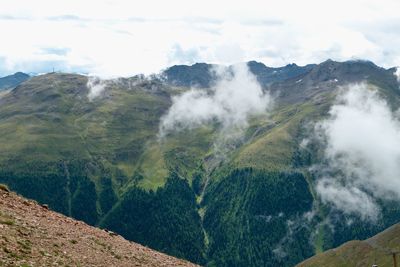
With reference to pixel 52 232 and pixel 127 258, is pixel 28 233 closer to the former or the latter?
pixel 52 232

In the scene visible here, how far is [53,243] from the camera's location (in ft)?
129

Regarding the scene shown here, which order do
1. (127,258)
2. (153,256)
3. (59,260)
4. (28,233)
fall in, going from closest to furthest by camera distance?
1. (59,260)
2. (28,233)
3. (127,258)
4. (153,256)

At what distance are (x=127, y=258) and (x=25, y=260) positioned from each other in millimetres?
12876

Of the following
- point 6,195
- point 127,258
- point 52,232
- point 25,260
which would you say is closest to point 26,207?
point 6,195

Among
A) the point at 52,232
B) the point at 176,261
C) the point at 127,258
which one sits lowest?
the point at 176,261

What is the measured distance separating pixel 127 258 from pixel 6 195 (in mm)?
13314

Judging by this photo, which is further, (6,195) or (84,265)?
(6,195)

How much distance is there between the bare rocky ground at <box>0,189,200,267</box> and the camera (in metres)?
34.7

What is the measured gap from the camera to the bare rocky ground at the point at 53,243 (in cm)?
3472

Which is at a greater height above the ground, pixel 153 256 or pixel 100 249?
pixel 100 249

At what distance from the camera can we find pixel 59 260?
36.1 m

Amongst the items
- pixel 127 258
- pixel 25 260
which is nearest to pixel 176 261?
pixel 127 258

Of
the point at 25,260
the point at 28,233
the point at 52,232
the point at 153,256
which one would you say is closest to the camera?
the point at 25,260

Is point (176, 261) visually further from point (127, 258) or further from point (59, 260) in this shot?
point (59, 260)
